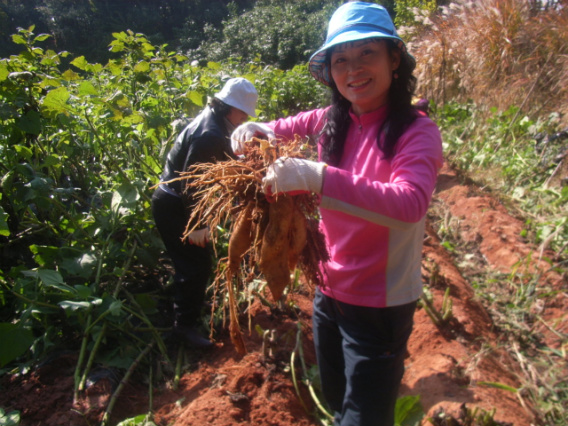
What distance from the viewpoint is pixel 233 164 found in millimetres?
1207

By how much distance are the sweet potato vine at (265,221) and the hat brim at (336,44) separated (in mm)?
325

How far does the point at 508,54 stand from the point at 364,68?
5.10 meters

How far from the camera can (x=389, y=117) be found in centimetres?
122

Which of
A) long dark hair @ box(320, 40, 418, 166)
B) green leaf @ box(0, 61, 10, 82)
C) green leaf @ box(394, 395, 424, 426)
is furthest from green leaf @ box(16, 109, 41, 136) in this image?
green leaf @ box(394, 395, 424, 426)

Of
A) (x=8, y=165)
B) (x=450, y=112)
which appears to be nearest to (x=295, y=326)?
(x=8, y=165)

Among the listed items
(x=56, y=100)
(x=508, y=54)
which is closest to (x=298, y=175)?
(x=56, y=100)

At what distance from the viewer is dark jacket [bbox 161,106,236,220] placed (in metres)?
1.95

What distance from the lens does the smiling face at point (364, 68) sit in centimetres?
119

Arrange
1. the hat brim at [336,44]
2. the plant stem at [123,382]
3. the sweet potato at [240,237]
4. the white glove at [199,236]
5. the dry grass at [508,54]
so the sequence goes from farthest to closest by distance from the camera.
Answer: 1. the dry grass at [508,54]
2. the white glove at [199,236]
3. the plant stem at [123,382]
4. the sweet potato at [240,237]
5. the hat brim at [336,44]

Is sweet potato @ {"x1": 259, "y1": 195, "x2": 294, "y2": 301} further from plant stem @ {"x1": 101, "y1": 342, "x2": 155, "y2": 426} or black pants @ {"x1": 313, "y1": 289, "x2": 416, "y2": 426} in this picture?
plant stem @ {"x1": 101, "y1": 342, "x2": 155, "y2": 426}

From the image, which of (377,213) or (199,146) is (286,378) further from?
(377,213)

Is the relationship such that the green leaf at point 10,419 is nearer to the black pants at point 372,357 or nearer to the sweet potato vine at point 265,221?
the sweet potato vine at point 265,221

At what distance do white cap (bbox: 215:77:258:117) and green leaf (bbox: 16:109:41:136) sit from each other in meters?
1.02

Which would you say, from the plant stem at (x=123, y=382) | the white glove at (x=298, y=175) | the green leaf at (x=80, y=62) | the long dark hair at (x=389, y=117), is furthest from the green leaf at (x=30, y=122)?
the white glove at (x=298, y=175)
